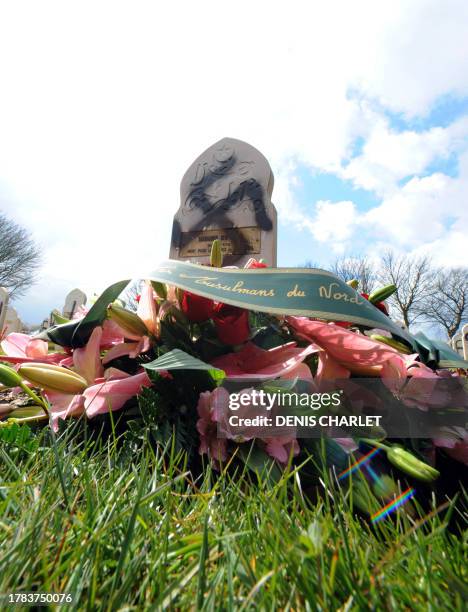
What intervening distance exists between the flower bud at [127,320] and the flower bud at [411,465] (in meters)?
0.49

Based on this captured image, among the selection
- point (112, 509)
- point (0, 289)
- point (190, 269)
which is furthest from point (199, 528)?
point (0, 289)

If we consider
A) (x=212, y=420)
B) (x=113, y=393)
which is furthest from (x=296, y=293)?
(x=113, y=393)

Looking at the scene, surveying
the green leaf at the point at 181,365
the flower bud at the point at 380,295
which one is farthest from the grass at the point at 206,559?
the flower bud at the point at 380,295

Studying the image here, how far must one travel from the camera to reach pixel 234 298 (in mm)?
662

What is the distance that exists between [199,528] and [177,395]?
9.0 inches

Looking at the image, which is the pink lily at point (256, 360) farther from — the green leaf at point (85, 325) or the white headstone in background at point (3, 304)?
the white headstone in background at point (3, 304)

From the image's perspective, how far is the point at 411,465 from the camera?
0.50m

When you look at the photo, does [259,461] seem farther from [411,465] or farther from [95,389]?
[95,389]

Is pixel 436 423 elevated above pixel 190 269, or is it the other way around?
pixel 190 269

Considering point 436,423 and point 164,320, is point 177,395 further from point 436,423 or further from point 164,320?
point 436,423

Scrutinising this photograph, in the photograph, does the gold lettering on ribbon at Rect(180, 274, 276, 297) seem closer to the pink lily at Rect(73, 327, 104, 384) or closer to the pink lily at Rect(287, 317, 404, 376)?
the pink lily at Rect(287, 317, 404, 376)

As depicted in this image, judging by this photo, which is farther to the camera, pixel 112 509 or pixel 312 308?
pixel 312 308

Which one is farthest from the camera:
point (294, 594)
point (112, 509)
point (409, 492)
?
point (409, 492)

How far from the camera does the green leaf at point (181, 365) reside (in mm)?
498
